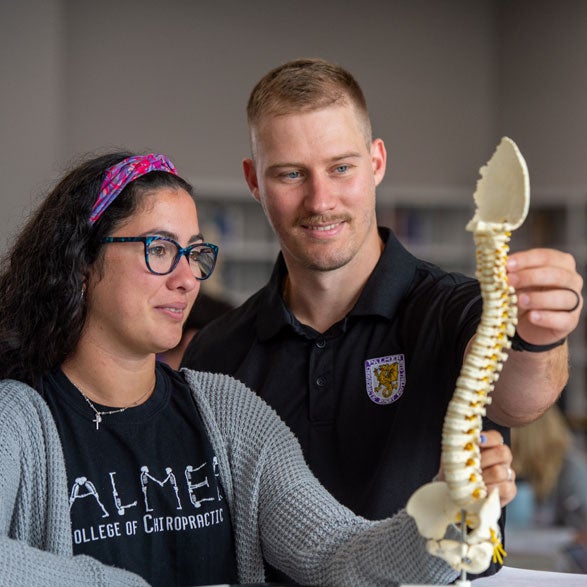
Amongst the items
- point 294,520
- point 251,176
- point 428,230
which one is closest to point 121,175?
point 294,520

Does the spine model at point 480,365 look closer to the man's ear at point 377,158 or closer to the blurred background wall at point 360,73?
the man's ear at point 377,158

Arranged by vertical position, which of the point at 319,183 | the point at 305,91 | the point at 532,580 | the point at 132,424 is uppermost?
the point at 305,91

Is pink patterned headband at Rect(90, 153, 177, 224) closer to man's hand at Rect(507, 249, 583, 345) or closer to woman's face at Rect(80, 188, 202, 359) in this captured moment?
woman's face at Rect(80, 188, 202, 359)

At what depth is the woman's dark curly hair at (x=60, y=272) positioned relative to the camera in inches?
67.0

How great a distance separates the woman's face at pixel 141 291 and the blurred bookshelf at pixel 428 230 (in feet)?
19.4

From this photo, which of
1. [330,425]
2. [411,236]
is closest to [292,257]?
[330,425]

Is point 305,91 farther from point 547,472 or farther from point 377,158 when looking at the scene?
point 547,472

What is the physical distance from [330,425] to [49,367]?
26.3 inches

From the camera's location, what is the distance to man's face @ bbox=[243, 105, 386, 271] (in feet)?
7.01

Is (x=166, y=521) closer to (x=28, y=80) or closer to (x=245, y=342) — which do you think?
(x=245, y=342)

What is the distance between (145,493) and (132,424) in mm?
133

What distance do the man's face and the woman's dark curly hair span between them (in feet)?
1.48

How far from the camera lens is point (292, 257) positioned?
2.27 m

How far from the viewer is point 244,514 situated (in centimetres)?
169
